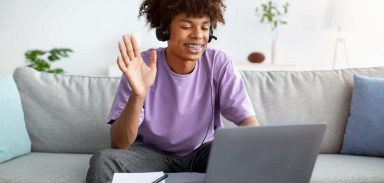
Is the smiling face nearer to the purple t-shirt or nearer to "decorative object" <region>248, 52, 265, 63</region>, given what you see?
the purple t-shirt

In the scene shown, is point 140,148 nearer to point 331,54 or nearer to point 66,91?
point 66,91

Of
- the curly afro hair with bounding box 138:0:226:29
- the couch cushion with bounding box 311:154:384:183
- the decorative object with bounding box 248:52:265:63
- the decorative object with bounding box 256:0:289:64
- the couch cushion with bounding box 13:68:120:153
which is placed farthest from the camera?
the decorative object with bounding box 256:0:289:64

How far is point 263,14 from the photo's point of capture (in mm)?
3984

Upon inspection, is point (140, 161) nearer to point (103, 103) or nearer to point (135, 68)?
point (135, 68)

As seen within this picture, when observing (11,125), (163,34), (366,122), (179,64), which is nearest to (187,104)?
(179,64)

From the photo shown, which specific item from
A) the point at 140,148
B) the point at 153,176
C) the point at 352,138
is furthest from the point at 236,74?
the point at 352,138

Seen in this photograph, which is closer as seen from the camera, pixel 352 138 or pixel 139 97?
pixel 139 97

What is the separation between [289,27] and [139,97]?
296 cm

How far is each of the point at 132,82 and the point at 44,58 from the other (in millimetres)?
2719

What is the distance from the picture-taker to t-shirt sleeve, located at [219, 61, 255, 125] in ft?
5.31

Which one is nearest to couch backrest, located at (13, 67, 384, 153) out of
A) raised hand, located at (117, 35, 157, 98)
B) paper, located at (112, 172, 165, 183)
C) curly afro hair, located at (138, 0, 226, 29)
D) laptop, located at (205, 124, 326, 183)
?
curly afro hair, located at (138, 0, 226, 29)

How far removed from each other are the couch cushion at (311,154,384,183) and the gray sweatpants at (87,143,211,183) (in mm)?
432

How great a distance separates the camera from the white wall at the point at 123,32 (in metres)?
3.94

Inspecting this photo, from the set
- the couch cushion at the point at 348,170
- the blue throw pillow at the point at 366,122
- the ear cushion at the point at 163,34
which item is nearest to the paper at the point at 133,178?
the ear cushion at the point at 163,34
